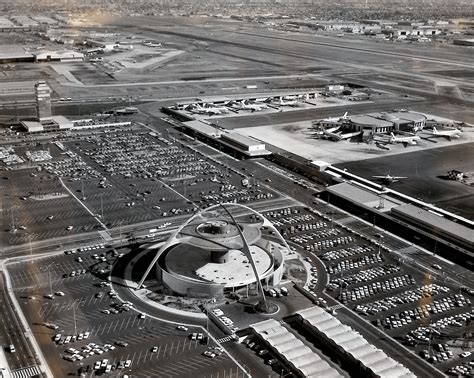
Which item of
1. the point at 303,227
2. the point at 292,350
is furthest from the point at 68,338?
the point at 303,227

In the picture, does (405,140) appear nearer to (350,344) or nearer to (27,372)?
(350,344)

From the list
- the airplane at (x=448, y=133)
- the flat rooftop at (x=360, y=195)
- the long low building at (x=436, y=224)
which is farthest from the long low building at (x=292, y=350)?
the airplane at (x=448, y=133)

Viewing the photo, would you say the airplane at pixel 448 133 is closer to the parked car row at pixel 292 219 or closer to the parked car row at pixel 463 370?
the parked car row at pixel 292 219

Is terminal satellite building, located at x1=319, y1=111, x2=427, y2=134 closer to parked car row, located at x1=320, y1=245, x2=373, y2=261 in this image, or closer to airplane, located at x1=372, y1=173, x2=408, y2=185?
airplane, located at x1=372, y1=173, x2=408, y2=185

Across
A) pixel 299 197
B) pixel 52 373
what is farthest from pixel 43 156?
pixel 52 373

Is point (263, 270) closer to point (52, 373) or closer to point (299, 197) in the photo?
point (52, 373)
